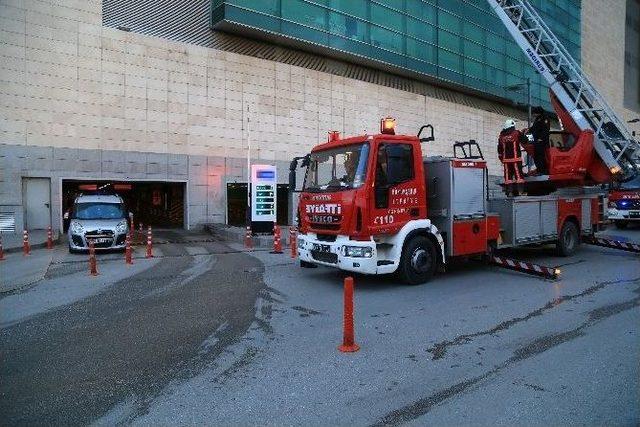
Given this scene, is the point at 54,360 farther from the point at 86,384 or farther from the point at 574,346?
the point at 574,346

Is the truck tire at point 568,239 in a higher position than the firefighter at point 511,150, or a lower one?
lower

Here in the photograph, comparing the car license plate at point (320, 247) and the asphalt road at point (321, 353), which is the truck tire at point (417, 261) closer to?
the asphalt road at point (321, 353)

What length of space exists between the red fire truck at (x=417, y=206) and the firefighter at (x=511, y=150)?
0.33 m

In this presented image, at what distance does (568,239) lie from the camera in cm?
1282

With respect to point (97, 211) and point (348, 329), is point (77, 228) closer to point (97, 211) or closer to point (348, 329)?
point (97, 211)

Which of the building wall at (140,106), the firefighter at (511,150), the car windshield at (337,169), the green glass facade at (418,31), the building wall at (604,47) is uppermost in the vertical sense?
the building wall at (604,47)

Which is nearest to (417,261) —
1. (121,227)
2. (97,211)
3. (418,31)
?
(121,227)

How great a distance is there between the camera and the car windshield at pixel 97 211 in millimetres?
15547

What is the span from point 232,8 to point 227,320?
19502mm

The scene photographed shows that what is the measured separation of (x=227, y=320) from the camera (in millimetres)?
6949

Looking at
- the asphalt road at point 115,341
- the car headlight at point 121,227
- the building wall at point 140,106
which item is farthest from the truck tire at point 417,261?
the building wall at point 140,106

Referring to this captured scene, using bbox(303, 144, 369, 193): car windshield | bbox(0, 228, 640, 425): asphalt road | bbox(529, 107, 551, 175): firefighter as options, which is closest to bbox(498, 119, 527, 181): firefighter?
bbox(529, 107, 551, 175): firefighter

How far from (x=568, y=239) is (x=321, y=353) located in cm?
1004

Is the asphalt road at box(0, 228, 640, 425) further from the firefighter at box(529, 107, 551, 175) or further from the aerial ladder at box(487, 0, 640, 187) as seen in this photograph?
the aerial ladder at box(487, 0, 640, 187)
